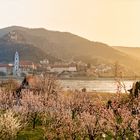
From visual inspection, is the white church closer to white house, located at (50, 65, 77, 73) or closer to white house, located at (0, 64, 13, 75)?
white house, located at (0, 64, 13, 75)

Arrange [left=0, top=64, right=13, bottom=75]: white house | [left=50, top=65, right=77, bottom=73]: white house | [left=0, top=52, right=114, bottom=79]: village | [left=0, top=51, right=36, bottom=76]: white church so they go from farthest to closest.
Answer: [left=50, top=65, right=77, bottom=73]: white house, [left=0, top=64, right=13, bottom=75]: white house, [left=0, top=51, right=36, bottom=76]: white church, [left=0, top=52, right=114, bottom=79]: village

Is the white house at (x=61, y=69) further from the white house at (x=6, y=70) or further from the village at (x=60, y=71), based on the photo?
the white house at (x=6, y=70)

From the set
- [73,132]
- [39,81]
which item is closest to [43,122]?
[73,132]

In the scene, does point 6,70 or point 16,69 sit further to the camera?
point 16,69

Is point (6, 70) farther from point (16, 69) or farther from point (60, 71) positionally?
point (60, 71)

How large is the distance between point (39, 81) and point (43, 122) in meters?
27.4

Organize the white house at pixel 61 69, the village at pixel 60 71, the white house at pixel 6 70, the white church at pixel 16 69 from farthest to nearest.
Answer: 1. the white house at pixel 61 69
2. the white house at pixel 6 70
3. the white church at pixel 16 69
4. the village at pixel 60 71

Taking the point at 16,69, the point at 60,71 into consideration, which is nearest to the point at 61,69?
the point at 60,71

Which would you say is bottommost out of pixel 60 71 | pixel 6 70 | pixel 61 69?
pixel 60 71

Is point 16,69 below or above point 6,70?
above

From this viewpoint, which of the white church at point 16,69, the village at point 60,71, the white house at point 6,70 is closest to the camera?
the village at point 60,71

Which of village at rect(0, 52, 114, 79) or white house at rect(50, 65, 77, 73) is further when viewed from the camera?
white house at rect(50, 65, 77, 73)

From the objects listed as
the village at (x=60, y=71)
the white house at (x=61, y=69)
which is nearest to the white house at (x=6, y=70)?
the village at (x=60, y=71)

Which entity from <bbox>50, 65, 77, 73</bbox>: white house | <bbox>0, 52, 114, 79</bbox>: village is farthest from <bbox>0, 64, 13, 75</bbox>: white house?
<bbox>50, 65, 77, 73</bbox>: white house
